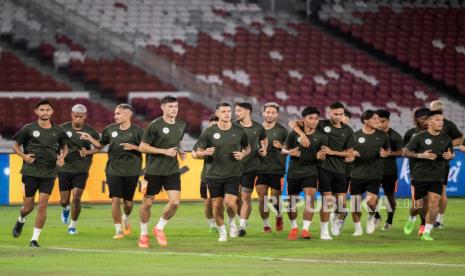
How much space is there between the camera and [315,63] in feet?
147

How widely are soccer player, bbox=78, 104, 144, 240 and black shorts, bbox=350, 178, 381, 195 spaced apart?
4042mm

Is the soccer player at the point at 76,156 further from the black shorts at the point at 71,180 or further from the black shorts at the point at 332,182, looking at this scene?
the black shorts at the point at 332,182

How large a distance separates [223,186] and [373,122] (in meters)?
3.51

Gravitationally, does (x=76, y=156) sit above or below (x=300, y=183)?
above

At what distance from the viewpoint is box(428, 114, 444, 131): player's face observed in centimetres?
1891

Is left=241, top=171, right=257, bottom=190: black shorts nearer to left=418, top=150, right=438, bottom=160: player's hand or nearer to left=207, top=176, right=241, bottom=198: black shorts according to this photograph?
left=207, top=176, right=241, bottom=198: black shorts

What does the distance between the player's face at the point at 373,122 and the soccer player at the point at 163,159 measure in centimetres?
418

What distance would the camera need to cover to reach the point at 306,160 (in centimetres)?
1970

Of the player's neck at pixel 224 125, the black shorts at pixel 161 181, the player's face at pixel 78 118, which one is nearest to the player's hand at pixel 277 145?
the player's neck at pixel 224 125

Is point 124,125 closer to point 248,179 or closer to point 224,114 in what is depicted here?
point 224,114

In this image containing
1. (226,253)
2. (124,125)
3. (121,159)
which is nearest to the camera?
(226,253)

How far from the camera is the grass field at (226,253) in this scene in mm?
14422

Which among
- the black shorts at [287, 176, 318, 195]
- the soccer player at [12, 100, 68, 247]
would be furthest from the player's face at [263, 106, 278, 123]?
the soccer player at [12, 100, 68, 247]

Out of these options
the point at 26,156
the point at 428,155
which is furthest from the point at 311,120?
the point at 26,156
